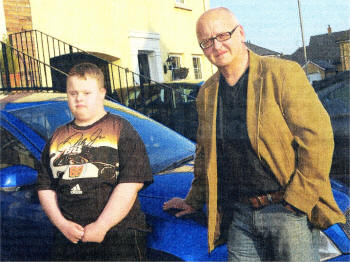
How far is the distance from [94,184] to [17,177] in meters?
0.33

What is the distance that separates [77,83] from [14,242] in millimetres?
776

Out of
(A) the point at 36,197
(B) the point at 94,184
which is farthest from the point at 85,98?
(A) the point at 36,197

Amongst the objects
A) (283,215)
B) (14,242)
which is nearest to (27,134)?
(14,242)

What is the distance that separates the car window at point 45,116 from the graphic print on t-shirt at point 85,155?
169mm

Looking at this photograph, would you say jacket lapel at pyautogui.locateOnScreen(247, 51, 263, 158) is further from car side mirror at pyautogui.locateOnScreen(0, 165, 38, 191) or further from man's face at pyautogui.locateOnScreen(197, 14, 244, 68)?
car side mirror at pyautogui.locateOnScreen(0, 165, 38, 191)

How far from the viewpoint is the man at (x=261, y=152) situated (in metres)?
1.17

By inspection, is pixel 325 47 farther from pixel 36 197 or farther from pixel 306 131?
pixel 36 197

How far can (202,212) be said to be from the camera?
4.68ft

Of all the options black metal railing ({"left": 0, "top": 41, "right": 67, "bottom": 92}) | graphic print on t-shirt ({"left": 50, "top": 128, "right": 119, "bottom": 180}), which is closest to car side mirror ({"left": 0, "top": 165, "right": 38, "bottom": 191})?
graphic print on t-shirt ({"left": 50, "top": 128, "right": 119, "bottom": 180})

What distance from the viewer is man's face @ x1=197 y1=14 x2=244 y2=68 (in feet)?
4.24

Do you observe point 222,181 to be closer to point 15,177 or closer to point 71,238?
point 71,238

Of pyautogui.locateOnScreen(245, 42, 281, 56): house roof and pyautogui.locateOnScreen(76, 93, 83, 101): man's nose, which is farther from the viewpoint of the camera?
pyautogui.locateOnScreen(245, 42, 281, 56): house roof

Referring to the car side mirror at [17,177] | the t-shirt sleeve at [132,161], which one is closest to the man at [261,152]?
the t-shirt sleeve at [132,161]

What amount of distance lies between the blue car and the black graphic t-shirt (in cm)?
9
